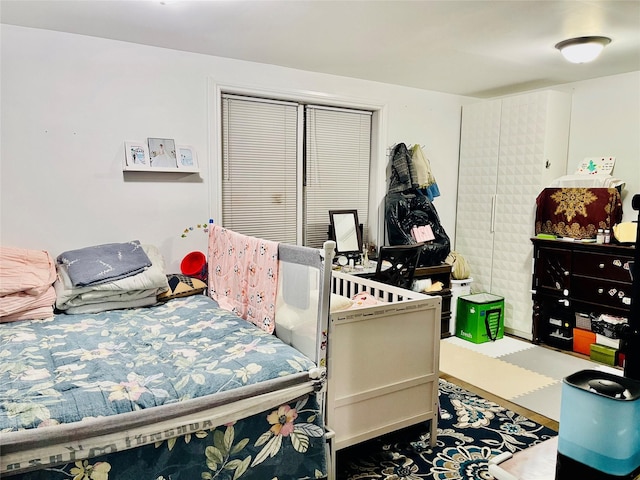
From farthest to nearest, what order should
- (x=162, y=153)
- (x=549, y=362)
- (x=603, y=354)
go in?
(x=549, y=362) < (x=603, y=354) < (x=162, y=153)

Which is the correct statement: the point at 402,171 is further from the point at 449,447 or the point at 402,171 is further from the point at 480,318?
the point at 449,447

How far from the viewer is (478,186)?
4543mm

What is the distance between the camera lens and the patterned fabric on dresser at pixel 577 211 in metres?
3.62

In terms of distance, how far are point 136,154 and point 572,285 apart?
140 inches

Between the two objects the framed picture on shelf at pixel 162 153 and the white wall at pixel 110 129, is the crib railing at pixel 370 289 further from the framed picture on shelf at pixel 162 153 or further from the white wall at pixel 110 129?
the framed picture on shelf at pixel 162 153

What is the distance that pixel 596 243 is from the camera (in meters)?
3.61

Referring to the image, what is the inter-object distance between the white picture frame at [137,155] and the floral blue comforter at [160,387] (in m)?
1.16

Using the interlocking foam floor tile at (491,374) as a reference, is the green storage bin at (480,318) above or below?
above

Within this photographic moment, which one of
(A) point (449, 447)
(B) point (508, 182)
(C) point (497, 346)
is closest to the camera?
(A) point (449, 447)

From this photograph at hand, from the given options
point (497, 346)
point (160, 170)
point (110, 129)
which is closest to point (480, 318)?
point (497, 346)

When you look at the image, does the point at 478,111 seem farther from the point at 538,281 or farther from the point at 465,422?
the point at 465,422

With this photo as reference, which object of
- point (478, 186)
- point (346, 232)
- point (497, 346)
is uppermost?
point (478, 186)

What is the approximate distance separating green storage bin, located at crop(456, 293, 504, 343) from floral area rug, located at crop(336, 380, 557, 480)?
127 cm

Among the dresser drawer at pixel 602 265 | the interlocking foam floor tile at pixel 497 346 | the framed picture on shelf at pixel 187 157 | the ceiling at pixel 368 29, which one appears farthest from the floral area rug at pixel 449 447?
the ceiling at pixel 368 29
